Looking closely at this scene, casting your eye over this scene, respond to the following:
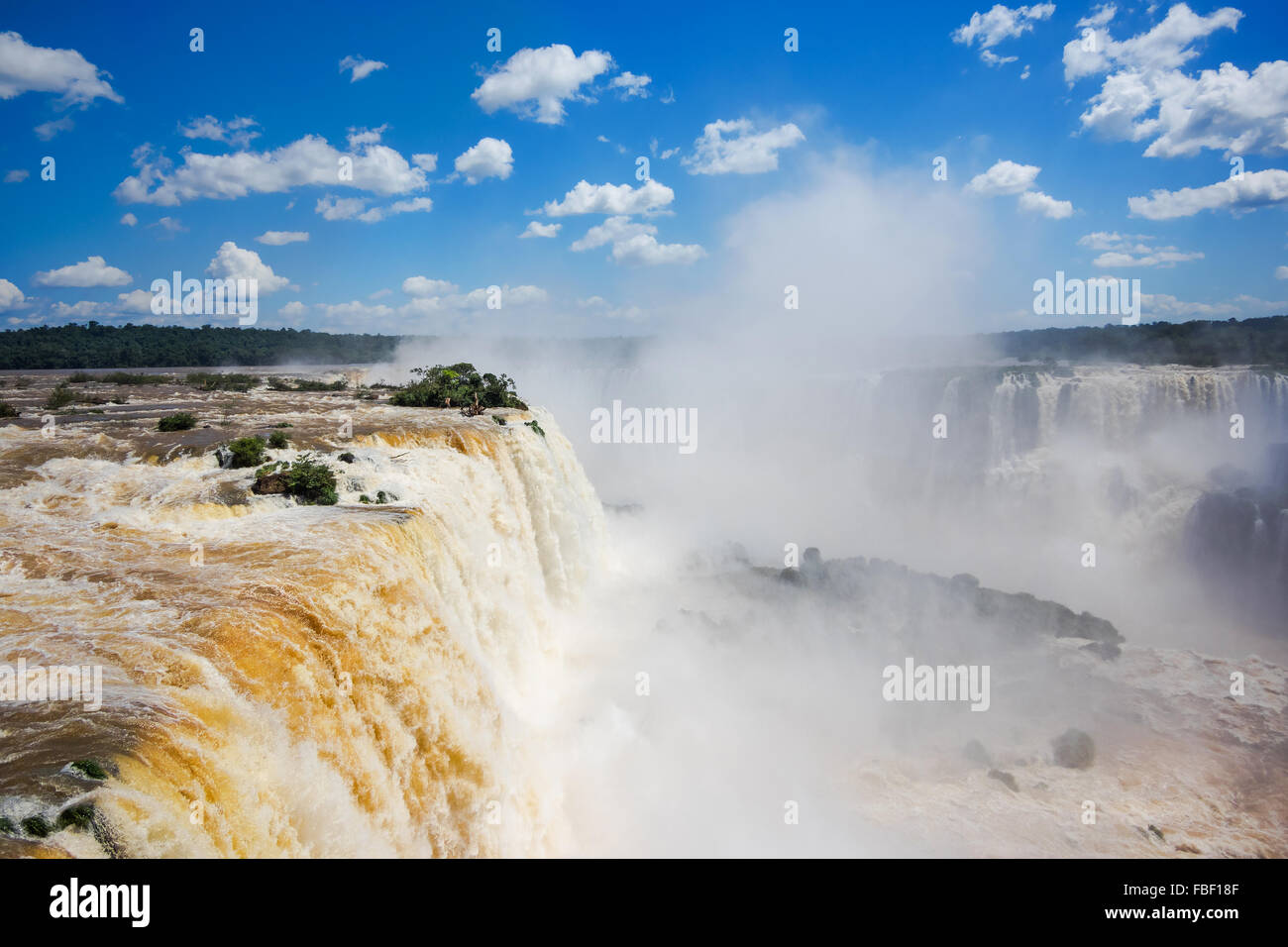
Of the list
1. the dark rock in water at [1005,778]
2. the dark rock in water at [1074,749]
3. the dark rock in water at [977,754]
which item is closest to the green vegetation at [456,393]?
the dark rock in water at [977,754]

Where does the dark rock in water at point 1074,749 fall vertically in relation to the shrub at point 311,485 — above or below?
below

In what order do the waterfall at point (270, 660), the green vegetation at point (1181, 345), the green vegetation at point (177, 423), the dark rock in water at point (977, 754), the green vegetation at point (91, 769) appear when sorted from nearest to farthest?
1. the green vegetation at point (91, 769)
2. the waterfall at point (270, 660)
3. the dark rock in water at point (977, 754)
4. the green vegetation at point (177, 423)
5. the green vegetation at point (1181, 345)

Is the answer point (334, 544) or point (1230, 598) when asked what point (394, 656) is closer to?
point (334, 544)

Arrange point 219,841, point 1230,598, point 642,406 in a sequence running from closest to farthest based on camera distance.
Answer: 1. point 219,841
2. point 1230,598
3. point 642,406

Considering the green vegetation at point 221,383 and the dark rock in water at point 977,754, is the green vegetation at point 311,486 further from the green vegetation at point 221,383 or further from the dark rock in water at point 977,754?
the green vegetation at point 221,383

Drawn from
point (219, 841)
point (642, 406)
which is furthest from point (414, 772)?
point (642, 406)
